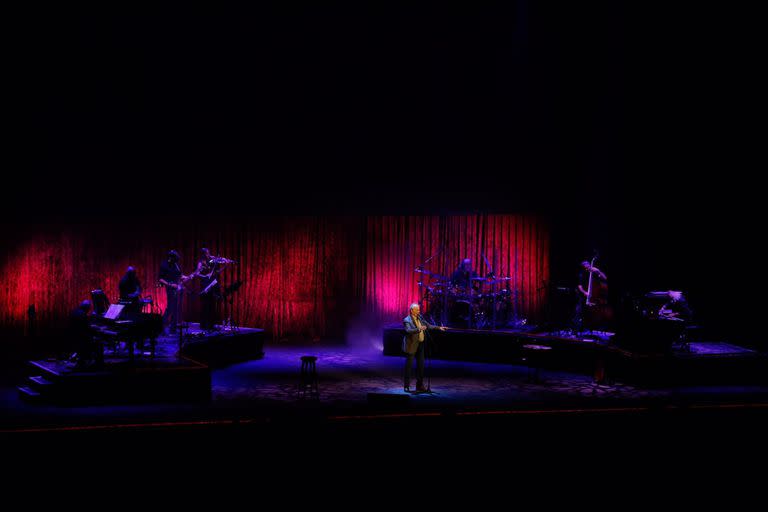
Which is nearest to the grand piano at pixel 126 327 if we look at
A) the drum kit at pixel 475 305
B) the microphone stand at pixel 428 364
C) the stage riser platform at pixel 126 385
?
the stage riser platform at pixel 126 385

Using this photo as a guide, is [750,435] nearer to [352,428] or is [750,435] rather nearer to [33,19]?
[352,428]

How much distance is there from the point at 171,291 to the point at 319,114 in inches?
219

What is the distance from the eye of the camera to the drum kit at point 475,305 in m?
14.4

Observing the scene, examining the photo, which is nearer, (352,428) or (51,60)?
(352,428)

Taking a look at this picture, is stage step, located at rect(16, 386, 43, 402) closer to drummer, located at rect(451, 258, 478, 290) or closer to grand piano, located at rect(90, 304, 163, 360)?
grand piano, located at rect(90, 304, 163, 360)

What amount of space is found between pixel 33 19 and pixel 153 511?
15188mm

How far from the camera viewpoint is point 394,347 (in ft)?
48.6

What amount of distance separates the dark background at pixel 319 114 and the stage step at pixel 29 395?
659 centimetres

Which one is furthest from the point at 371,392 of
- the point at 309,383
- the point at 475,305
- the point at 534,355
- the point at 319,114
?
the point at 319,114

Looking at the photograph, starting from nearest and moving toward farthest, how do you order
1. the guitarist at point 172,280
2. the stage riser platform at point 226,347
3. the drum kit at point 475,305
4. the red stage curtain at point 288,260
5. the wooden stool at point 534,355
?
1. the wooden stool at point 534,355
2. the stage riser platform at point 226,347
3. the guitarist at point 172,280
4. the drum kit at point 475,305
5. the red stage curtain at point 288,260

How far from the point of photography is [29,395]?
9.87 meters

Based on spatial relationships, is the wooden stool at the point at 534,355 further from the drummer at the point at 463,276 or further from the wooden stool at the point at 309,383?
the wooden stool at the point at 309,383

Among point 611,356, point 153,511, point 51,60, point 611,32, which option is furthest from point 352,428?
point 51,60

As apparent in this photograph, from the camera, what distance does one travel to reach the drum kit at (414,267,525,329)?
14.4m
